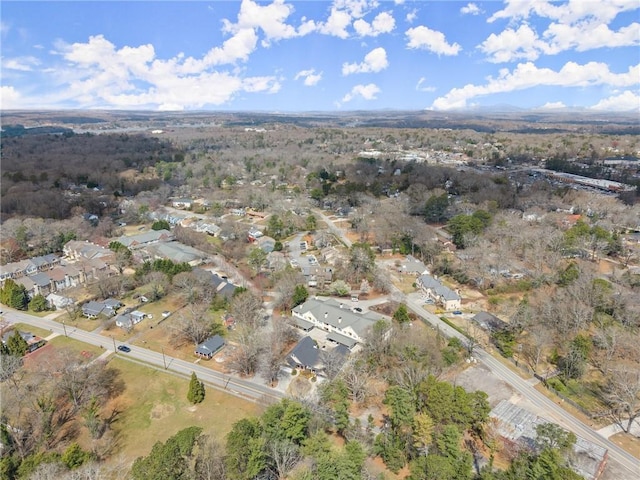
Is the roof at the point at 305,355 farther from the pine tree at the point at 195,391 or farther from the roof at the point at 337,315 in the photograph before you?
the pine tree at the point at 195,391

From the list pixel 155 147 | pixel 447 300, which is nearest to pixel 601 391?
pixel 447 300

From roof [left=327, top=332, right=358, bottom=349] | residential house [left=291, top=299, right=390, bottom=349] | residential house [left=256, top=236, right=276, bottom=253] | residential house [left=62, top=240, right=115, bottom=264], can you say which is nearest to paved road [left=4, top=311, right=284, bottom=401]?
roof [left=327, top=332, right=358, bottom=349]

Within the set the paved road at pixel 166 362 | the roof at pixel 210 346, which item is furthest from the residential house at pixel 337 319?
the paved road at pixel 166 362

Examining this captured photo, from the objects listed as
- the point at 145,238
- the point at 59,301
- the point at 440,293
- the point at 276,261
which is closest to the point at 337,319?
the point at 440,293

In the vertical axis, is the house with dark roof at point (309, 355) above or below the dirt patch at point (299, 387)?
above

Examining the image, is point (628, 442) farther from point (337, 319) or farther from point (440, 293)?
→ point (337, 319)

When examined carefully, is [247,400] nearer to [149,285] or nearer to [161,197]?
[149,285]
